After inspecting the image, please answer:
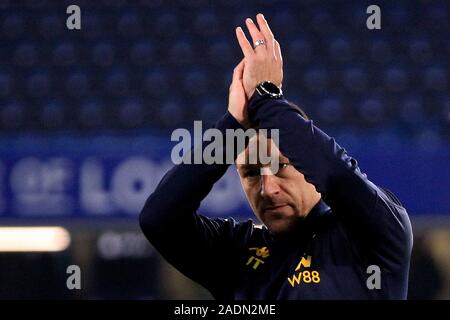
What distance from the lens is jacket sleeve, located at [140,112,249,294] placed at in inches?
66.6

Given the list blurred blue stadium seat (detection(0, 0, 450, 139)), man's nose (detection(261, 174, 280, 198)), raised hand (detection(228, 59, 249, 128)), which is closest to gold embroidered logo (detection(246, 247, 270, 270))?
man's nose (detection(261, 174, 280, 198))

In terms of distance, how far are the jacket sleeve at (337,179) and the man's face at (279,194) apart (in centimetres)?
16

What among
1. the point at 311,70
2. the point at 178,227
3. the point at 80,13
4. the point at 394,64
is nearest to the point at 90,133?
the point at 80,13

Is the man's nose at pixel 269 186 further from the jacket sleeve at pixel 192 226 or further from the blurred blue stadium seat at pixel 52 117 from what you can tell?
the blurred blue stadium seat at pixel 52 117

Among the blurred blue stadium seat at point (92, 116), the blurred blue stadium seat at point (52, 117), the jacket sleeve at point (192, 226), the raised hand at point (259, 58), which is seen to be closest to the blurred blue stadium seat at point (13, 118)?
the blurred blue stadium seat at point (52, 117)

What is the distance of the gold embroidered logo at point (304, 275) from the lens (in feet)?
5.38

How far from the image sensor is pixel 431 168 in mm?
4039

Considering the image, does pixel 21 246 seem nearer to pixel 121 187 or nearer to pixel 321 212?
pixel 121 187

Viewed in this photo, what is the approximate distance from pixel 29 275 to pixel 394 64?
7.88ft

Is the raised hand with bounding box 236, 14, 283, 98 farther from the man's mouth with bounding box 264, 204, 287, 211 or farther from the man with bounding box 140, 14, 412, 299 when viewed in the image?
the man's mouth with bounding box 264, 204, 287, 211

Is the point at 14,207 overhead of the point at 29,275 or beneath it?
overhead

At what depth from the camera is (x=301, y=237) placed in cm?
175

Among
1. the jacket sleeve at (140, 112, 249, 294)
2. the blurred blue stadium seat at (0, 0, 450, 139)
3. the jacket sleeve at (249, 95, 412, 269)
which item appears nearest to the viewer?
the jacket sleeve at (249, 95, 412, 269)

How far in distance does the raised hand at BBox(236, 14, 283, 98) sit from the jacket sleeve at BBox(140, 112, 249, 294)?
9 centimetres
